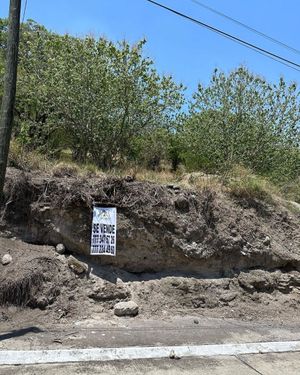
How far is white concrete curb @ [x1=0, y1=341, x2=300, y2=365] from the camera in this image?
199 inches

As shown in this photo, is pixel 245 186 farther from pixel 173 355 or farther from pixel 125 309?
pixel 173 355

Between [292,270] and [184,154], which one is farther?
[184,154]

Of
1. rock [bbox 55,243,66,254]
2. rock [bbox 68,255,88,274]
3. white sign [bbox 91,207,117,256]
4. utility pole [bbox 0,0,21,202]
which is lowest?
rock [bbox 68,255,88,274]

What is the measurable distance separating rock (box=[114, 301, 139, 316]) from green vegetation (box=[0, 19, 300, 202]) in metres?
2.66

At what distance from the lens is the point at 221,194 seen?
923cm

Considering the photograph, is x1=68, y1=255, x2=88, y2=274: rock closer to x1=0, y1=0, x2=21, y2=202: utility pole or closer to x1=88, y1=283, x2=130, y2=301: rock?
x1=88, y1=283, x2=130, y2=301: rock

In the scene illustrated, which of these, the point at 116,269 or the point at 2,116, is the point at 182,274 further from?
the point at 2,116

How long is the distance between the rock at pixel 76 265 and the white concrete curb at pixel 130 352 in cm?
184

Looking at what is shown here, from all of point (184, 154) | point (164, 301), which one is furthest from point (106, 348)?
point (184, 154)

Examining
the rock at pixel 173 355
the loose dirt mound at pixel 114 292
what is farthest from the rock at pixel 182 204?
the rock at pixel 173 355

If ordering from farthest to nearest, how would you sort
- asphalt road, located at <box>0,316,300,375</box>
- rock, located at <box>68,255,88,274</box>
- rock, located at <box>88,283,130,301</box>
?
rock, located at <box>68,255,88,274</box>
rock, located at <box>88,283,130,301</box>
asphalt road, located at <box>0,316,300,375</box>

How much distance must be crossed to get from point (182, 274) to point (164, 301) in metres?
0.78

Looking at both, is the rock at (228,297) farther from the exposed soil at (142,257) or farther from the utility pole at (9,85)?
the utility pole at (9,85)

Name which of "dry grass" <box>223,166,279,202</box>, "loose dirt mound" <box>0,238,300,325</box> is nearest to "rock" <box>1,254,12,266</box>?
"loose dirt mound" <box>0,238,300,325</box>
